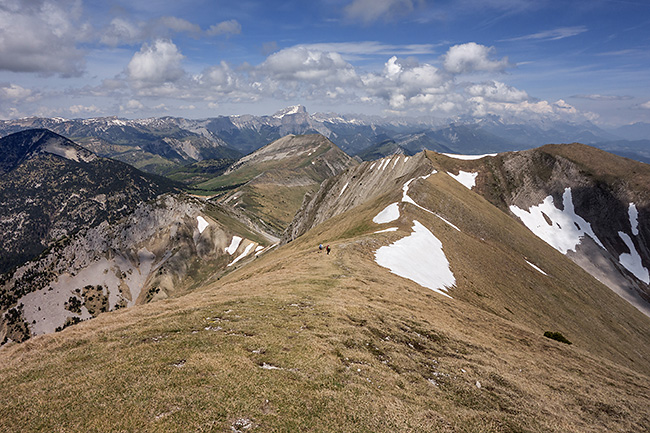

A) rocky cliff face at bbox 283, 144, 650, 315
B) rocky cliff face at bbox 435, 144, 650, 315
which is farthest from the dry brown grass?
rocky cliff face at bbox 435, 144, 650, 315

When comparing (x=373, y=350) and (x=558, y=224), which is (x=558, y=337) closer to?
(x=373, y=350)

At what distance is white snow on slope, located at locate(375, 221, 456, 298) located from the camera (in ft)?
164

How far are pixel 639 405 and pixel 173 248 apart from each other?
21614 centimetres

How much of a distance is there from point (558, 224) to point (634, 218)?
33140 mm

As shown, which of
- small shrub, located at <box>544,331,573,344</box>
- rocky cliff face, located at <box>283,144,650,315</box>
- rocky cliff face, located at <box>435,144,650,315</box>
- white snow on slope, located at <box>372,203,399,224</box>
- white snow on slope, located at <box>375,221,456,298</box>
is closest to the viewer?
small shrub, located at <box>544,331,573,344</box>

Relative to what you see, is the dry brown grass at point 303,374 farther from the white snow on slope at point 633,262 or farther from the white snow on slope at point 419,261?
the white snow on slope at point 633,262

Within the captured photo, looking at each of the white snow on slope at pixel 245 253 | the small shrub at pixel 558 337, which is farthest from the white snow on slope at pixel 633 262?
the white snow on slope at pixel 245 253

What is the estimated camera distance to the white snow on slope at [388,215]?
7512 centimetres

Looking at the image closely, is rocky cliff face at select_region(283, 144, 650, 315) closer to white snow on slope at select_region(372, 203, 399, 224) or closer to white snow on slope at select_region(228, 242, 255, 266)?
white snow on slope at select_region(228, 242, 255, 266)

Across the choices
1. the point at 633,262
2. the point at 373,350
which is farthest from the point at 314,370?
the point at 633,262

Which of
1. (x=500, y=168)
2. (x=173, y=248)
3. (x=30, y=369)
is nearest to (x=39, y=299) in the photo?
(x=173, y=248)

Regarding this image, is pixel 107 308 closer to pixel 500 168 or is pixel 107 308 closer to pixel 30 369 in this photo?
pixel 30 369

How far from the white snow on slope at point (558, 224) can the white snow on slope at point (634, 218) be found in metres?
16.5

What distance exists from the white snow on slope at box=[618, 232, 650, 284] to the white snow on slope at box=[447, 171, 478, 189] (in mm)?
72908
